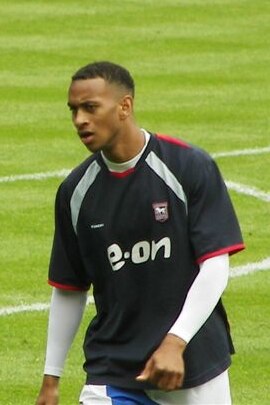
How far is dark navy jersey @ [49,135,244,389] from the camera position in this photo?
6.39 meters

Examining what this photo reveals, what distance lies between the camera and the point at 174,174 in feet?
21.0

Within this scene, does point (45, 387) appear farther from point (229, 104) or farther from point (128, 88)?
point (229, 104)

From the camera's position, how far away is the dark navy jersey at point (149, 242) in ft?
21.0

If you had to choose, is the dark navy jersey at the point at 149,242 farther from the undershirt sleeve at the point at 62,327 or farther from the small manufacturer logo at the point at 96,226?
the undershirt sleeve at the point at 62,327

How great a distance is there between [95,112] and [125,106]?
134 mm

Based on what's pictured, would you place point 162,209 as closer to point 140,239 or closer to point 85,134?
point 140,239

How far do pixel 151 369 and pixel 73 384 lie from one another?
11.4ft

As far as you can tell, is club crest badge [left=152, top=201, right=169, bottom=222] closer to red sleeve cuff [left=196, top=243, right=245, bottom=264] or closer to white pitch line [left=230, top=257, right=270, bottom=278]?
red sleeve cuff [left=196, top=243, right=245, bottom=264]

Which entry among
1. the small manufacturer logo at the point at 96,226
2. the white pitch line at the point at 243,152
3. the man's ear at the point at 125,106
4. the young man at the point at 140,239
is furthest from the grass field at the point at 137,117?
the man's ear at the point at 125,106

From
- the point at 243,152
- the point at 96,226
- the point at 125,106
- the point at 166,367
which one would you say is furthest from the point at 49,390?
the point at 243,152

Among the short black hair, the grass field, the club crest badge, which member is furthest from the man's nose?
the grass field

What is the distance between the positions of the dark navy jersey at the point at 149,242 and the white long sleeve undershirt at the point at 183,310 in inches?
3.3

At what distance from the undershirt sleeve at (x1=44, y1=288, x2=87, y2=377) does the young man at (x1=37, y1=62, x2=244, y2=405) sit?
0.35 feet

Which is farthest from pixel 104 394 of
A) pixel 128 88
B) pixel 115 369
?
pixel 128 88
